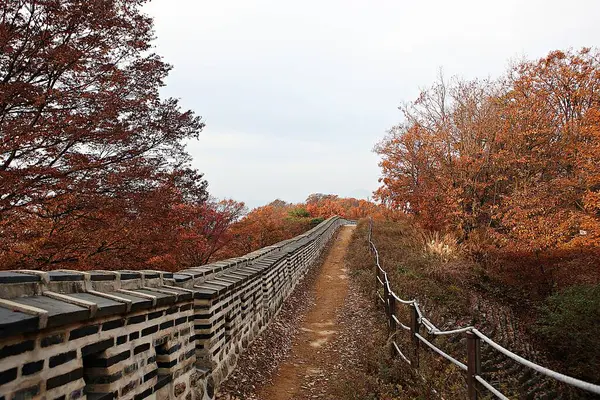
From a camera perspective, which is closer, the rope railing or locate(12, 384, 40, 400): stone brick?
locate(12, 384, 40, 400): stone brick

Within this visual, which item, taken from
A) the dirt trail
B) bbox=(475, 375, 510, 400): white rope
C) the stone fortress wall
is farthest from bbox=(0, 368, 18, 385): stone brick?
the dirt trail

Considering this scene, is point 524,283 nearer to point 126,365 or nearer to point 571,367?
point 571,367

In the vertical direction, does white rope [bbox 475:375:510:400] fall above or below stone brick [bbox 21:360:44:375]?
below

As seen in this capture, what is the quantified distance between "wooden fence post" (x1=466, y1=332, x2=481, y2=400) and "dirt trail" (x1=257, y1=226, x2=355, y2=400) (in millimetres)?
2401

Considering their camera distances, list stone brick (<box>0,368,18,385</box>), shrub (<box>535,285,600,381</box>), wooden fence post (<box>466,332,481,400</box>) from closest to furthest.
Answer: stone brick (<box>0,368,18,385</box>) < wooden fence post (<box>466,332,481,400</box>) < shrub (<box>535,285,600,381</box>)

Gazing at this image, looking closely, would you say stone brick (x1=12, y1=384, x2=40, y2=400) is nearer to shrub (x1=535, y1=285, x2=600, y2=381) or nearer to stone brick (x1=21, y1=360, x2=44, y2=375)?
stone brick (x1=21, y1=360, x2=44, y2=375)

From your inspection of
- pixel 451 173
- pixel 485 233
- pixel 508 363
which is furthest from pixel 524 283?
pixel 508 363

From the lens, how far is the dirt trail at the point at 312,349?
5.18 m

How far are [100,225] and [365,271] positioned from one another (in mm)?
9062

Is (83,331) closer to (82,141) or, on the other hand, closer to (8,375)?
(8,375)

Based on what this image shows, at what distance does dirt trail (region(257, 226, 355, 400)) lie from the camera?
17.0 feet

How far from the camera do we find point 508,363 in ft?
25.3

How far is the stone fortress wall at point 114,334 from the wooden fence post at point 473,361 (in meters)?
2.51

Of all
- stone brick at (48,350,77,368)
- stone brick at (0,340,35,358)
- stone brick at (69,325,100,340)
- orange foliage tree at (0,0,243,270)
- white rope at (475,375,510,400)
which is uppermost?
orange foliage tree at (0,0,243,270)
